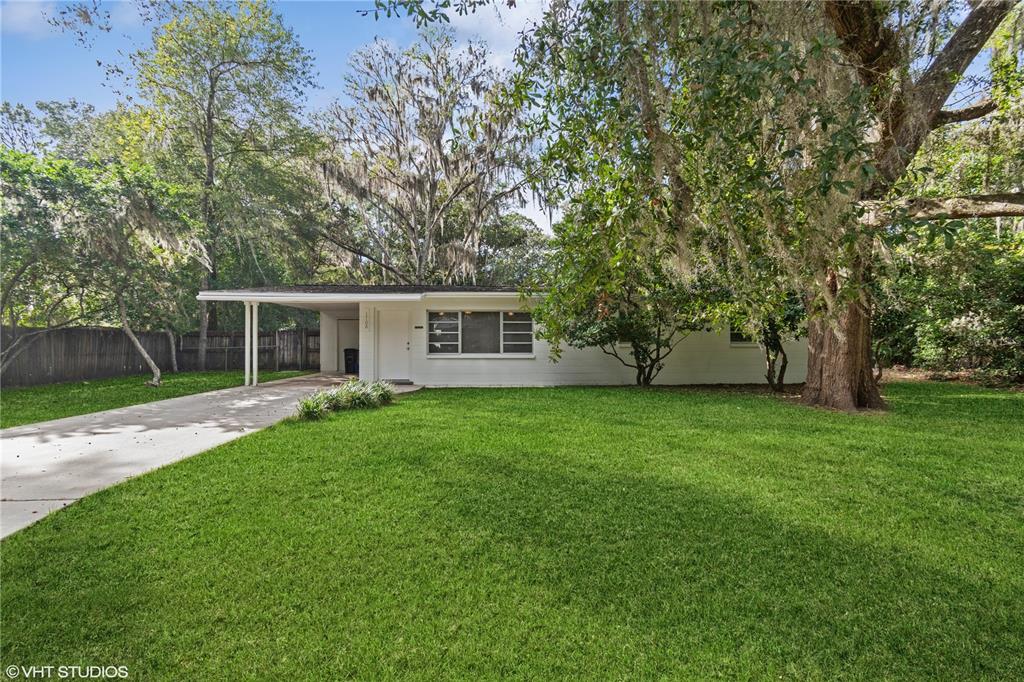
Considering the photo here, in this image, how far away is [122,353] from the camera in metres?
13.4

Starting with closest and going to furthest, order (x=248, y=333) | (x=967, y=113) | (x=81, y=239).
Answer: (x=967, y=113) → (x=81, y=239) → (x=248, y=333)

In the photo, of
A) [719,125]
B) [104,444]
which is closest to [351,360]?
[104,444]

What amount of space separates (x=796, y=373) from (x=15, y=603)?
14086 mm

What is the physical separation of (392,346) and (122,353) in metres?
8.28

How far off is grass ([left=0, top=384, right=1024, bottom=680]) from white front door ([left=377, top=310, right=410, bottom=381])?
6.84 metres

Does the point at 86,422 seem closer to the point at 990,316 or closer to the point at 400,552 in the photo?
the point at 400,552

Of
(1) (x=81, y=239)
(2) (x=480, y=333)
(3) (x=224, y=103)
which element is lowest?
(2) (x=480, y=333)

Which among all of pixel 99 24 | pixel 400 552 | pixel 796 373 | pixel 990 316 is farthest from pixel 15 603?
pixel 990 316

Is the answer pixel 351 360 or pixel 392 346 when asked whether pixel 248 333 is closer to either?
pixel 392 346

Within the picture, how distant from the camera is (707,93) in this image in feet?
6.71

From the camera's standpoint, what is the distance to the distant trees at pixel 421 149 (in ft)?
53.4

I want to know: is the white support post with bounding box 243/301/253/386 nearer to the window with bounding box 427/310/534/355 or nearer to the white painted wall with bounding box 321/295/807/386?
the white painted wall with bounding box 321/295/807/386

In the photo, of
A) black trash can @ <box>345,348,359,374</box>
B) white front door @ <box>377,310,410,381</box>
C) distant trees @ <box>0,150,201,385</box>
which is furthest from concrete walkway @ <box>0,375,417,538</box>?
black trash can @ <box>345,348,359,374</box>

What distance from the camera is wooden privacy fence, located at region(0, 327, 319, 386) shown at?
10586 millimetres
